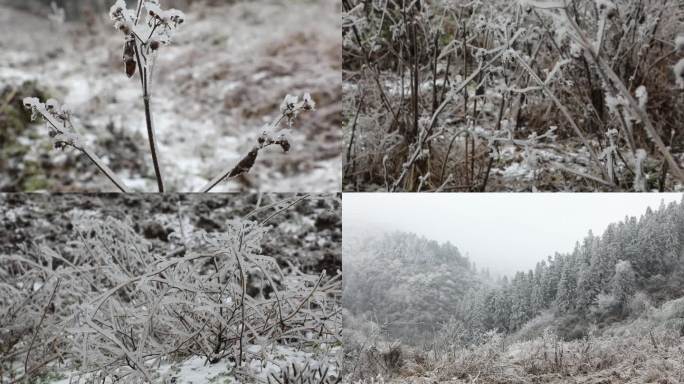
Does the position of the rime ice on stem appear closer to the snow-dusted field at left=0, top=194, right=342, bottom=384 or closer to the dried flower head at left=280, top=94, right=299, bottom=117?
the dried flower head at left=280, top=94, right=299, bottom=117

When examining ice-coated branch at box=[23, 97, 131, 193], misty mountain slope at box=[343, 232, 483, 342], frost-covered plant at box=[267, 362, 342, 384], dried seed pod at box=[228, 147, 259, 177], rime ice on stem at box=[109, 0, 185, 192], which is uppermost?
rime ice on stem at box=[109, 0, 185, 192]

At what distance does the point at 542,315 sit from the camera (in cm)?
213

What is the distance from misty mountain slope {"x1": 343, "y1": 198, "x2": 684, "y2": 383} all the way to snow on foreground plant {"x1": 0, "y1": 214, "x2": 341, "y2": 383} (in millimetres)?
202

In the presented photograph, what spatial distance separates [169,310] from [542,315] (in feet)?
4.30

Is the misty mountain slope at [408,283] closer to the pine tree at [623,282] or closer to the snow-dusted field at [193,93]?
the snow-dusted field at [193,93]

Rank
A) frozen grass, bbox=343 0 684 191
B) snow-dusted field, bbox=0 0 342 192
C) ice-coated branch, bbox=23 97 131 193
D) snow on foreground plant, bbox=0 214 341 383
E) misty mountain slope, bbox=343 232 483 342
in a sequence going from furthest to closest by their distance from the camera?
snow-dusted field, bbox=0 0 342 192 → misty mountain slope, bbox=343 232 483 342 → frozen grass, bbox=343 0 684 191 → snow on foreground plant, bbox=0 214 341 383 → ice-coated branch, bbox=23 97 131 193

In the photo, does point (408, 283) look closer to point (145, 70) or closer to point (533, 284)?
point (533, 284)

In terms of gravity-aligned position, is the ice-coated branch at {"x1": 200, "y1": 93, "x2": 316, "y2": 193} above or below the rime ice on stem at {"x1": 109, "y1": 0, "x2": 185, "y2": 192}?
below

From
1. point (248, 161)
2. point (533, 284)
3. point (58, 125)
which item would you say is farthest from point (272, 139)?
point (533, 284)

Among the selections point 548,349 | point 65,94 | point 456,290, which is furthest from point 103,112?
point 548,349

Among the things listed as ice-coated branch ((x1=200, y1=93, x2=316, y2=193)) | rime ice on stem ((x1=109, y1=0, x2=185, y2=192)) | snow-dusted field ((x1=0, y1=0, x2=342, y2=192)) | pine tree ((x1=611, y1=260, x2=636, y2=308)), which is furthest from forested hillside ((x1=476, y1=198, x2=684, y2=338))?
rime ice on stem ((x1=109, y1=0, x2=185, y2=192))

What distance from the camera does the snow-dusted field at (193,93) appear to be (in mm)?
2453

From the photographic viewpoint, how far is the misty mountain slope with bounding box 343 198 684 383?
2096 mm

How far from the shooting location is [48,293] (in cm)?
218
